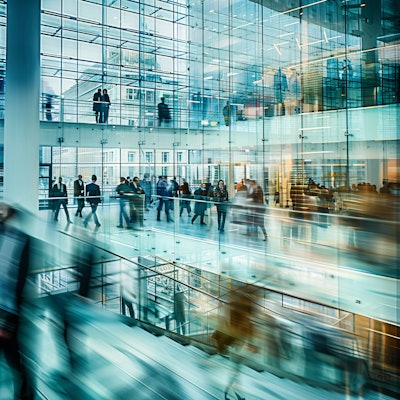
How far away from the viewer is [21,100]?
7.02m

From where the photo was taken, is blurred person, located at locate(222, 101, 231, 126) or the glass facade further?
blurred person, located at locate(222, 101, 231, 126)

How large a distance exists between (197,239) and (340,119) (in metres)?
7.36

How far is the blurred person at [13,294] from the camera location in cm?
265

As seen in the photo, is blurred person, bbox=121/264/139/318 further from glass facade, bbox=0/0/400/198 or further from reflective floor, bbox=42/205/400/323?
glass facade, bbox=0/0/400/198

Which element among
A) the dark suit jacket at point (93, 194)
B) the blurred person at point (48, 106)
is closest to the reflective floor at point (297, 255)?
the dark suit jacket at point (93, 194)

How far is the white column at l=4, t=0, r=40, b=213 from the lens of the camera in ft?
22.7

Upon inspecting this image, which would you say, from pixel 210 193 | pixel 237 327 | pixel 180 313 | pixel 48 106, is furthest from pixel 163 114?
pixel 237 327

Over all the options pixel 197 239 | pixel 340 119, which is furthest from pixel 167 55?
pixel 197 239

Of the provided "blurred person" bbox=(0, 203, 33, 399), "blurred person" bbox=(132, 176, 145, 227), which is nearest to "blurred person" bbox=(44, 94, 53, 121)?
"blurred person" bbox=(132, 176, 145, 227)

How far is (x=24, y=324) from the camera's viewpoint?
2742 mm

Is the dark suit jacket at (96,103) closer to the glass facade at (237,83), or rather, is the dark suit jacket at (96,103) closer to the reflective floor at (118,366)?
the glass facade at (237,83)

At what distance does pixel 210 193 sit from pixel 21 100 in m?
12.1

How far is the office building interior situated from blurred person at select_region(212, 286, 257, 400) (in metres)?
0.01

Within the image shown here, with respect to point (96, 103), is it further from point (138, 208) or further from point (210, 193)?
point (138, 208)
